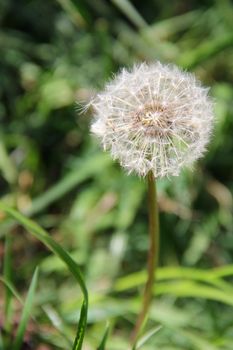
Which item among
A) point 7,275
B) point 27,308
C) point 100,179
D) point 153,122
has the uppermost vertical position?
point 100,179

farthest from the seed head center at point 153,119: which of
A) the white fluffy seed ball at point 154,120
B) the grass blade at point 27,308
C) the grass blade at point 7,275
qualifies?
the grass blade at point 7,275

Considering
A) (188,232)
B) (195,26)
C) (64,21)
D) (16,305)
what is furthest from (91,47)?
(16,305)

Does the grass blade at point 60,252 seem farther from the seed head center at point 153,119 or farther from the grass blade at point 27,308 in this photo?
the seed head center at point 153,119

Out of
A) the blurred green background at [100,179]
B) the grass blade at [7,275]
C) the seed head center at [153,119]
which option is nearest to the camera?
the seed head center at [153,119]

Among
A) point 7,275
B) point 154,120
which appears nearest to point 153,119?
point 154,120

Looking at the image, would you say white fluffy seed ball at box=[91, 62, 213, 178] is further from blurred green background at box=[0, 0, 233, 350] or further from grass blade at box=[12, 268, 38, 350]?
blurred green background at box=[0, 0, 233, 350]

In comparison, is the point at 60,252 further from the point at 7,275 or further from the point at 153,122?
the point at 7,275

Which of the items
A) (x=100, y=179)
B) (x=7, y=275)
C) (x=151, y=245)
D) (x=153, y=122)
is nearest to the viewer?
(x=153, y=122)

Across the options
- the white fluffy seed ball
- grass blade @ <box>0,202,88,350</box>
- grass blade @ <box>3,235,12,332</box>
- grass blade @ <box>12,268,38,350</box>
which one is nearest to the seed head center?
the white fluffy seed ball

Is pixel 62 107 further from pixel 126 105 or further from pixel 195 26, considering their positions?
pixel 126 105
